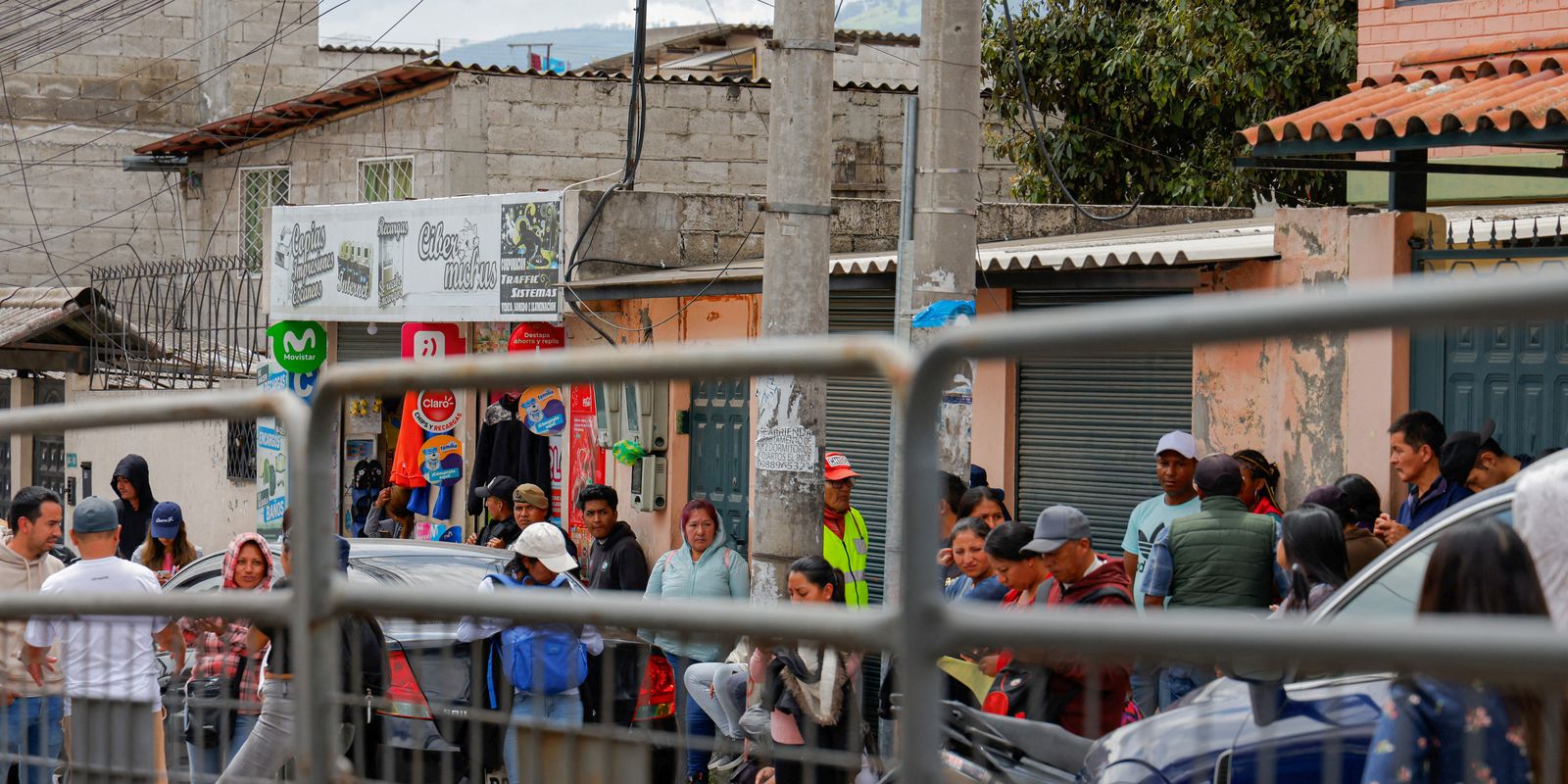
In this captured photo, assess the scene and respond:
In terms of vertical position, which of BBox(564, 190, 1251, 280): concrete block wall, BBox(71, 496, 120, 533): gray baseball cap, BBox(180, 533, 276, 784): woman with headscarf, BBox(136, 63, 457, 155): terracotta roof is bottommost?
BBox(180, 533, 276, 784): woman with headscarf

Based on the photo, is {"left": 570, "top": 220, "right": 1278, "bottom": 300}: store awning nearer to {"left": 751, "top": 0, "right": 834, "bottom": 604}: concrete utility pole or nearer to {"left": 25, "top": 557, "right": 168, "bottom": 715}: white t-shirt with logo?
{"left": 751, "top": 0, "right": 834, "bottom": 604}: concrete utility pole

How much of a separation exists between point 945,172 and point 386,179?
1463 cm

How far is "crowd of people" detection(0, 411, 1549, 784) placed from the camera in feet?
7.61

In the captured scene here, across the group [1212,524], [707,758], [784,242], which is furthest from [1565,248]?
[707,758]

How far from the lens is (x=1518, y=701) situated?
189cm

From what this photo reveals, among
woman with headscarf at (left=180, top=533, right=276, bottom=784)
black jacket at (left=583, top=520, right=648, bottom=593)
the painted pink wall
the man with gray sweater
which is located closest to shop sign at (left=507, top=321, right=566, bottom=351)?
the painted pink wall

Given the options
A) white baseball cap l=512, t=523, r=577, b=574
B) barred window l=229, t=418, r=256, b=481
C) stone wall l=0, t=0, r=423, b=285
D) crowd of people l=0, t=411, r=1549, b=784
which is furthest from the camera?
stone wall l=0, t=0, r=423, b=285

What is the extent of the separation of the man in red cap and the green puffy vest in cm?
237

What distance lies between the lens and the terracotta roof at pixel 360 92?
19.0 m

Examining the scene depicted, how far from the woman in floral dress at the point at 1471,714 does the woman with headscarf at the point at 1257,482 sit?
18.1 feet

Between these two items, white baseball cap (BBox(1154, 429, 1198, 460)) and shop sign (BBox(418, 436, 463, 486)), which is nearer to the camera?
white baseball cap (BBox(1154, 429, 1198, 460))

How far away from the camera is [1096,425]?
9977 mm

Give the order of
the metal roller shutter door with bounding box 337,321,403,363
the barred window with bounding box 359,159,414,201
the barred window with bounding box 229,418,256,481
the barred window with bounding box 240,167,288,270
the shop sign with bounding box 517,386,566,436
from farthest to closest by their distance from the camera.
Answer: the barred window with bounding box 240,167,288,270 → the barred window with bounding box 359,159,414,201 → the metal roller shutter door with bounding box 337,321,403,363 → the barred window with bounding box 229,418,256,481 → the shop sign with bounding box 517,386,566,436

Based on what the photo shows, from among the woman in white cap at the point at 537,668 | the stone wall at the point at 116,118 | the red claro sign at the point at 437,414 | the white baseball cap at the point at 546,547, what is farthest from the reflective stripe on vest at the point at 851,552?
the stone wall at the point at 116,118
